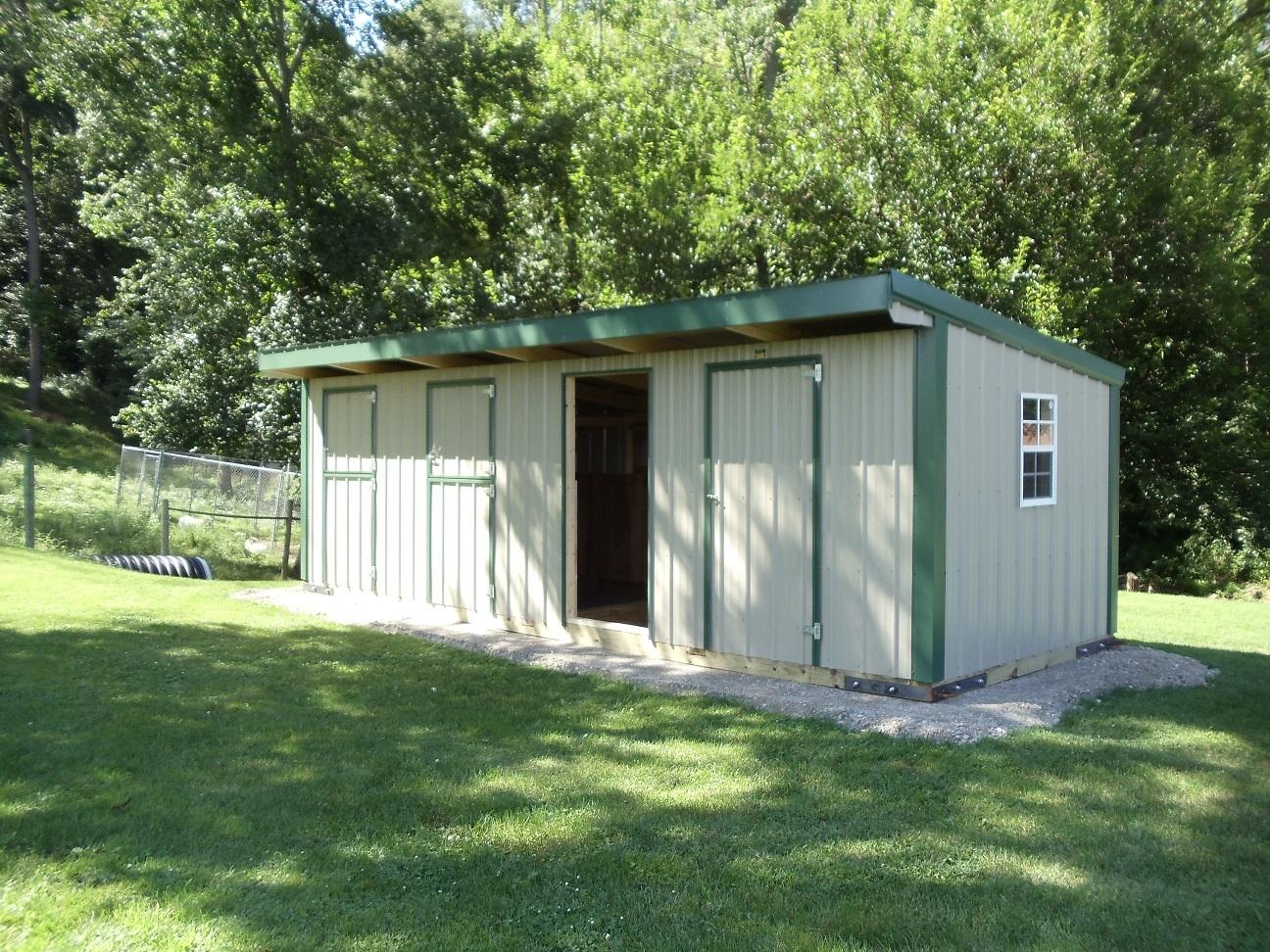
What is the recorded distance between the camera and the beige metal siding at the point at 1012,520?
6.47 m

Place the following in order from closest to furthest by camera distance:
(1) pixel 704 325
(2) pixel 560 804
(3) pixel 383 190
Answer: (2) pixel 560 804, (1) pixel 704 325, (3) pixel 383 190

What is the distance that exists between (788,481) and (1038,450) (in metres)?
1.83

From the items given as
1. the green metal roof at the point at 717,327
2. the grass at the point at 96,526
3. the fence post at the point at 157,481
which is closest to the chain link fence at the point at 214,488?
the fence post at the point at 157,481

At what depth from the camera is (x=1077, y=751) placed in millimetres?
5336

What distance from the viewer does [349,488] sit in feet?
33.3

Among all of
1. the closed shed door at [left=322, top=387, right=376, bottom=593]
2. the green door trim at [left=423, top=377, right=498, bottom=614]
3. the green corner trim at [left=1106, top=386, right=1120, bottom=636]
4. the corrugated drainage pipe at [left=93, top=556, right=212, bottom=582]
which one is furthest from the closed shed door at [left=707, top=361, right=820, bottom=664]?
the corrugated drainage pipe at [left=93, top=556, right=212, bottom=582]

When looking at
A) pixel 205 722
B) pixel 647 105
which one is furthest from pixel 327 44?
pixel 205 722

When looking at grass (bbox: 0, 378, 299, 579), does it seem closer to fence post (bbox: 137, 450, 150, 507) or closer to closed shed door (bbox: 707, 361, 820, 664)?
fence post (bbox: 137, 450, 150, 507)

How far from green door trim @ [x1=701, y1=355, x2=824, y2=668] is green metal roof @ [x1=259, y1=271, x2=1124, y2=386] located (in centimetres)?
17

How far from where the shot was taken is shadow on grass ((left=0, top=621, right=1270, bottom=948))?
3.36 metres

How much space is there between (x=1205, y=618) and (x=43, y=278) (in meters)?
27.4

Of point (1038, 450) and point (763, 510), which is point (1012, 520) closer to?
point (1038, 450)

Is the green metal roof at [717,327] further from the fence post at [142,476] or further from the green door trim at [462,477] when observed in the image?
the fence post at [142,476]

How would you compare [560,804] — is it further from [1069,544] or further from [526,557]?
[1069,544]
